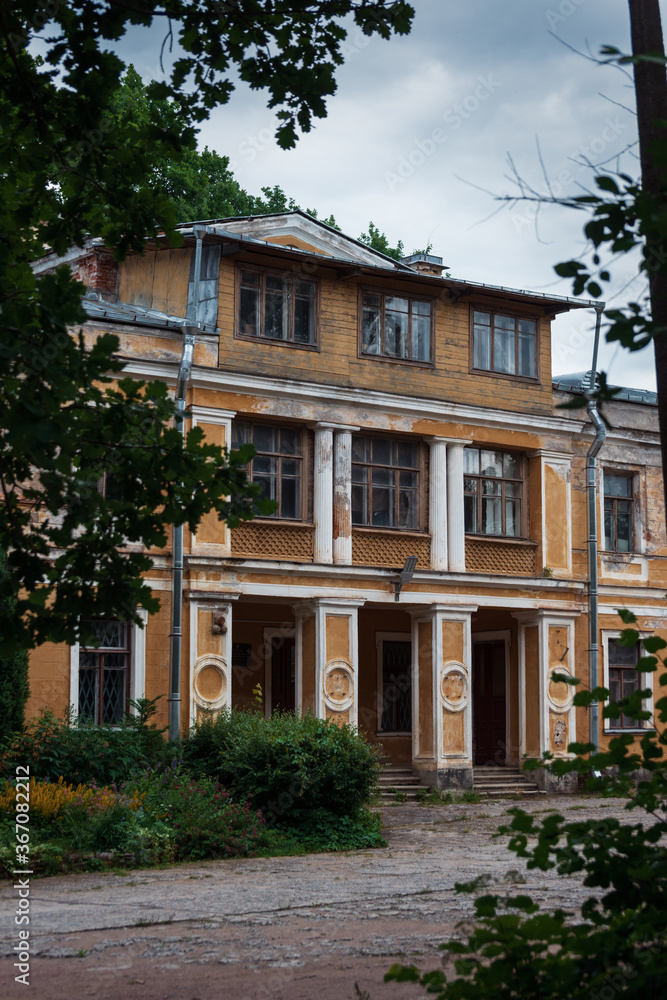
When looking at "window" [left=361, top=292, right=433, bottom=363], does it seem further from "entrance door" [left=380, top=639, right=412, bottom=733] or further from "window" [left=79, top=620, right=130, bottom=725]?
"window" [left=79, top=620, right=130, bottom=725]

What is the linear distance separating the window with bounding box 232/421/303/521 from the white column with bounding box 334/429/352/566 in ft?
2.17

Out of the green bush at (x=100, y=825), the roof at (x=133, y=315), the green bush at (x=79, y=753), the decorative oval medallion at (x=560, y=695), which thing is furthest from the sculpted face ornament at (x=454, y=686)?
the green bush at (x=100, y=825)

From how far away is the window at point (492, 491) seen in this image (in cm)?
2380

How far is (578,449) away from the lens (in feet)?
81.9

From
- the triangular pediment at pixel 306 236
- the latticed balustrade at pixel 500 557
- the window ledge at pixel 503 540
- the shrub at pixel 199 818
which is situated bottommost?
the shrub at pixel 199 818

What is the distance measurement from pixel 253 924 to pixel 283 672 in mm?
14967

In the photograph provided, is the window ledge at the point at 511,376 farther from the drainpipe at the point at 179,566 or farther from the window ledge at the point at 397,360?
the drainpipe at the point at 179,566

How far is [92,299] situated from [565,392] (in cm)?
978

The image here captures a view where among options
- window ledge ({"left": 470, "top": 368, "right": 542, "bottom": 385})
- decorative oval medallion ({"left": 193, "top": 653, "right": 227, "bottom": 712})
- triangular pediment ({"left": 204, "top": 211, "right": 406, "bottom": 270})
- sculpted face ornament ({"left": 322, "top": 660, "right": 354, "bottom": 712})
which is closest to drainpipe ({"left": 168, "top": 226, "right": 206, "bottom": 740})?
decorative oval medallion ({"left": 193, "top": 653, "right": 227, "bottom": 712})

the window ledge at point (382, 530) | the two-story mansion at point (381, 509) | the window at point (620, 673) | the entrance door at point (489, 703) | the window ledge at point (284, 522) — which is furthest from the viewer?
the entrance door at point (489, 703)

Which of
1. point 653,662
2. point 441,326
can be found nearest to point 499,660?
point 441,326

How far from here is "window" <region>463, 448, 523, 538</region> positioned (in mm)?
23797

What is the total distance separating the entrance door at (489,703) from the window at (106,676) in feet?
29.1

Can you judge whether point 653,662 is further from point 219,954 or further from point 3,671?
point 3,671
